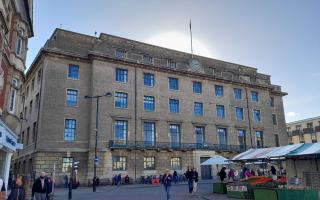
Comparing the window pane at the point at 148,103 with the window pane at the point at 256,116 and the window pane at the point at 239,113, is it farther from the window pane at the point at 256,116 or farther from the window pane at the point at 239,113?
the window pane at the point at 256,116

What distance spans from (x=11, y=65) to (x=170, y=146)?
23210 mm

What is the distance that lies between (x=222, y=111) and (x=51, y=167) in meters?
25.1

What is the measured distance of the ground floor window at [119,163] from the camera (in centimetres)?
3278

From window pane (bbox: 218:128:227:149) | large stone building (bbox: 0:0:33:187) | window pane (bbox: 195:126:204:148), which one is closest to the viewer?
large stone building (bbox: 0:0:33:187)

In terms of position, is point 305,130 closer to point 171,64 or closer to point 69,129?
point 171,64

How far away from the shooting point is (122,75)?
36.3 metres

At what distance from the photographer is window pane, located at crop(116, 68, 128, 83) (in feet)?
118

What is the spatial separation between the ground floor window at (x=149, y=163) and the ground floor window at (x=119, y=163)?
257cm

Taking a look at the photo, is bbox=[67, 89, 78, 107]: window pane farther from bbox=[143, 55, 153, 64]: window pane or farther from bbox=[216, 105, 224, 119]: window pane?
bbox=[216, 105, 224, 119]: window pane

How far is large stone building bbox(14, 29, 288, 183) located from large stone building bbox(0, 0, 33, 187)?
1235cm

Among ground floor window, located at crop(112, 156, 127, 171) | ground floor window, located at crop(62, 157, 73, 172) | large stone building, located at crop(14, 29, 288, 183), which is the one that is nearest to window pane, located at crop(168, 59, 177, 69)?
large stone building, located at crop(14, 29, 288, 183)

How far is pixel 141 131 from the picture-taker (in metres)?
35.4

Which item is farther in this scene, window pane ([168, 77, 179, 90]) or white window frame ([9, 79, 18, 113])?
window pane ([168, 77, 179, 90])

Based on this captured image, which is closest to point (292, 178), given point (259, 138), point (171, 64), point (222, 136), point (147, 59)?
point (222, 136)
